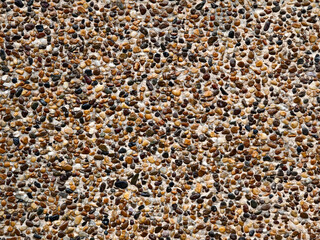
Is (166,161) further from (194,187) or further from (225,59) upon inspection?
(225,59)

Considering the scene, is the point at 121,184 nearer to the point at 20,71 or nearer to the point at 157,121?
the point at 157,121

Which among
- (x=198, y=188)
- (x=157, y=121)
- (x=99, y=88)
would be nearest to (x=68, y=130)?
(x=99, y=88)

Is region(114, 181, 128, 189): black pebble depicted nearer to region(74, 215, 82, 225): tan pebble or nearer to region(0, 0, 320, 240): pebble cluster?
region(0, 0, 320, 240): pebble cluster

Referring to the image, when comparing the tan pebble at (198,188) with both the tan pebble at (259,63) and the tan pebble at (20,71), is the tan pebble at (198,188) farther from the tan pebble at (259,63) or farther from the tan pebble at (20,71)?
the tan pebble at (20,71)

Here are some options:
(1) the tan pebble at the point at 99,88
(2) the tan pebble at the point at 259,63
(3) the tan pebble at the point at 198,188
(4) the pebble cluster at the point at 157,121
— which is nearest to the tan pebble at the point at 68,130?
(4) the pebble cluster at the point at 157,121

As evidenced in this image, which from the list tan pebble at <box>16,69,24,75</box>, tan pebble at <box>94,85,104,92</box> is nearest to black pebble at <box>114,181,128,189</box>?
tan pebble at <box>94,85,104,92</box>

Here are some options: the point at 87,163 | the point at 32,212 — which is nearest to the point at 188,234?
the point at 87,163

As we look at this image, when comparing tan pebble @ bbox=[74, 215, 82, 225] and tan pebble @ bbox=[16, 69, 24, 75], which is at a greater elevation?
tan pebble @ bbox=[16, 69, 24, 75]

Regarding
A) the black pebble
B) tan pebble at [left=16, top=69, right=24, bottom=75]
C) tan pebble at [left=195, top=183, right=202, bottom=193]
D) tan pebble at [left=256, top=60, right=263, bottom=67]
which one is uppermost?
tan pebble at [left=256, top=60, right=263, bottom=67]
